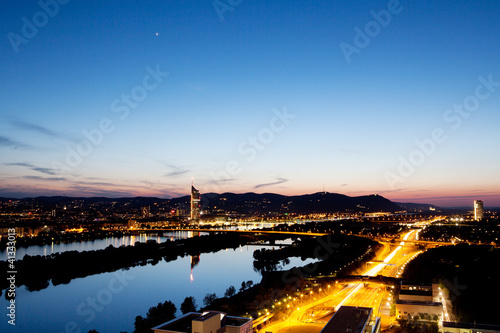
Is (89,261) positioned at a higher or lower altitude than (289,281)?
higher

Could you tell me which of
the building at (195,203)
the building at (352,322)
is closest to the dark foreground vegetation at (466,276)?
the building at (352,322)

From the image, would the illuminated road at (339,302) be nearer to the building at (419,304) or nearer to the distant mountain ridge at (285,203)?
the building at (419,304)

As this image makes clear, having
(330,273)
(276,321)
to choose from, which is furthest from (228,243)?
(276,321)

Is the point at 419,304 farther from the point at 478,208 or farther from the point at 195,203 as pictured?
the point at 195,203

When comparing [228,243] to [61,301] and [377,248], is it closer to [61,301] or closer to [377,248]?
[377,248]

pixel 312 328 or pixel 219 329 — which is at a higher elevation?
pixel 219 329

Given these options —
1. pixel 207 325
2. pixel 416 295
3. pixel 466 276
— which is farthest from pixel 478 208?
pixel 207 325
